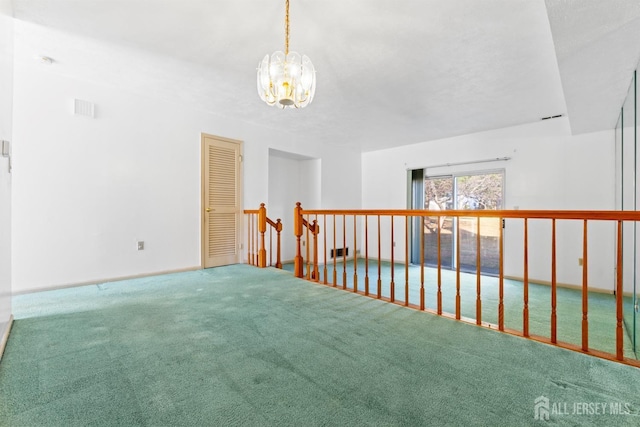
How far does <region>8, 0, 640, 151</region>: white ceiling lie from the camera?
2.04 metres

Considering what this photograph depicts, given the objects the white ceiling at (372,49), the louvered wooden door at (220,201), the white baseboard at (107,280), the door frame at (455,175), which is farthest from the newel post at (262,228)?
the door frame at (455,175)

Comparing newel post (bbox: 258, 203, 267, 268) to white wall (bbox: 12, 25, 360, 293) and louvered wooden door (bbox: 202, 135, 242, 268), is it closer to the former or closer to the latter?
louvered wooden door (bbox: 202, 135, 242, 268)

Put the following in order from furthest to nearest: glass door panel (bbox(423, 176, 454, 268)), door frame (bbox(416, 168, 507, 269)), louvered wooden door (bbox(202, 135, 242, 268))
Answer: glass door panel (bbox(423, 176, 454, 268)) < door frame (bbox(416, 168, 507, 269)) < louvered wooden door (bbox(202, 135, 242, 268))

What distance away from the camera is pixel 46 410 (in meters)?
1.26

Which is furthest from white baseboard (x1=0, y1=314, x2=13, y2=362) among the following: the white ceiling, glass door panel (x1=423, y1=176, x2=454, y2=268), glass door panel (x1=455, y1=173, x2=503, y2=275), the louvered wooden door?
glass door panel (x1=455, y1=173, x2=503, y2=275)

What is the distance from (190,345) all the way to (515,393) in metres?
1.81

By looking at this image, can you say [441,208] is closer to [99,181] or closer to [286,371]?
[286,371]

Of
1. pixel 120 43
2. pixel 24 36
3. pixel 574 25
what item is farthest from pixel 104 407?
pixel 574 25

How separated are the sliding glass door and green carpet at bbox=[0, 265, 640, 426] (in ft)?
10.1

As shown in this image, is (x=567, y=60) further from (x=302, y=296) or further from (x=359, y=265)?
(x=359, y=265)

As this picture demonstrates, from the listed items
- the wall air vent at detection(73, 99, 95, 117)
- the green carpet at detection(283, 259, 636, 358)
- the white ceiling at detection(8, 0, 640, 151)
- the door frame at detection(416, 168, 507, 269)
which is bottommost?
the green carpet at detection(283, 259, 636, 358)

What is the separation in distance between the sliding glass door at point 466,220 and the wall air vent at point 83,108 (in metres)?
4.86

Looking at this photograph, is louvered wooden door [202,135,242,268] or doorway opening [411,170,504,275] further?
doorway opening [411,170,504,275]

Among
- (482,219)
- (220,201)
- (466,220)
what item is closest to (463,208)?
(466,220)
